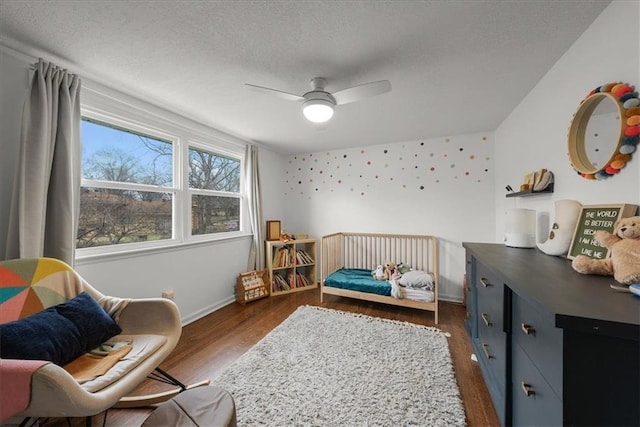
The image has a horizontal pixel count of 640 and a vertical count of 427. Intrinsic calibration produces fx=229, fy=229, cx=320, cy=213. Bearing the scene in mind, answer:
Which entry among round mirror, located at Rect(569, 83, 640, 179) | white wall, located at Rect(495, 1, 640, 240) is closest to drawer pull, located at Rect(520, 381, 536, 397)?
white wall, located at Rect(495, 1, 640, 240)

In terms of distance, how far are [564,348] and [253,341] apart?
213 cm

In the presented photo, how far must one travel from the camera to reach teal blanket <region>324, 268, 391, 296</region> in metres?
2.69

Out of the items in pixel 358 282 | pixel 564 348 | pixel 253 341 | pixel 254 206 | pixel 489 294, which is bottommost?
pixel 253 341

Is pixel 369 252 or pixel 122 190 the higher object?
pixel 122 190

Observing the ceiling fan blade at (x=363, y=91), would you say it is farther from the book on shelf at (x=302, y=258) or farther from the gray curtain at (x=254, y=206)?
the book on shelf at (x=302, y=258)

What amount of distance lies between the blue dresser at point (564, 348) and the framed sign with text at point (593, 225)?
0.12 m

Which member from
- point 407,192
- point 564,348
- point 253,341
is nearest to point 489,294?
point 564,348

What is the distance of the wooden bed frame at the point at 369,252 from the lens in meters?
3.09

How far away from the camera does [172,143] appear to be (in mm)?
2475

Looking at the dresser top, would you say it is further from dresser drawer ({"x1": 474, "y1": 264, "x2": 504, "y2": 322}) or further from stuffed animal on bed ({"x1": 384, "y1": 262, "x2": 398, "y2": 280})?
stuffed animal on bed ({"x1": 384, "y1": 262, "x2": 398, "y2": 280})

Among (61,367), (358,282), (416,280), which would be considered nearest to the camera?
(61,367)

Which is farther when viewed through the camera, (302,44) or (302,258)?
(302,258)

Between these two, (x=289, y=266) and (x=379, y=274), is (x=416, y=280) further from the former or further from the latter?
(x=289, y=266)

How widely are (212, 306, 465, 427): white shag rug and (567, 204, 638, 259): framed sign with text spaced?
111 cm
